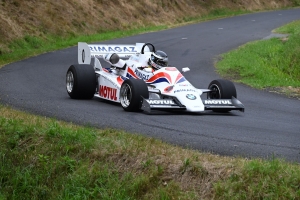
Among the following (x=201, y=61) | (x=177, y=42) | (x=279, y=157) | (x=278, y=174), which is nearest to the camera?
(x=278, y=174)

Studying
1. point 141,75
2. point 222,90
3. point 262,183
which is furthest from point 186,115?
point 262,183

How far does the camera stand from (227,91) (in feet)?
44.1

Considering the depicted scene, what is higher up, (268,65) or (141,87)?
(268,65)

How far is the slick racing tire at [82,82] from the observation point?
14125 millimetres

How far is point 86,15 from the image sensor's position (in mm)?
31078

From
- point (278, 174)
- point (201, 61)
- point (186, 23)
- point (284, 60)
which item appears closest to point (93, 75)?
point (278, 174)

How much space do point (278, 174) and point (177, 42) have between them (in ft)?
66.3

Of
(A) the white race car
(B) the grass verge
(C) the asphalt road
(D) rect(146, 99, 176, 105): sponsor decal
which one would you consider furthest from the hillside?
(D) rect(146, 99, 176, 105): sponsor decal

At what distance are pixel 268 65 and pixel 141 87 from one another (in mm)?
10485

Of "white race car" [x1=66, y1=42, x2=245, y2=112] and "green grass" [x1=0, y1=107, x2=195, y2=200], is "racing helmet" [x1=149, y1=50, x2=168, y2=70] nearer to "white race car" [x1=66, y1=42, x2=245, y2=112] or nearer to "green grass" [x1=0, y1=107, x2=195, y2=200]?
"white race car" [x1=66, y1=42, x2=245, y2=112]

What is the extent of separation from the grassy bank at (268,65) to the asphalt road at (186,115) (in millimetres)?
569

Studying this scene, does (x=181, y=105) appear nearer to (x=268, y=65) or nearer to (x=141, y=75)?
(x=141, y=75)

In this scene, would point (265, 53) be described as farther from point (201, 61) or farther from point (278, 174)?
point (278, 174)

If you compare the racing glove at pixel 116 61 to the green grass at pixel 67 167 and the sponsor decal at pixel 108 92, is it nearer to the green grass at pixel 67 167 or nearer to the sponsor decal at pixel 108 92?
the sponsor decal at pixel 108 92
